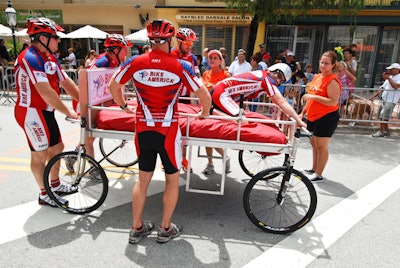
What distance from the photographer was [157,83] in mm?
3092

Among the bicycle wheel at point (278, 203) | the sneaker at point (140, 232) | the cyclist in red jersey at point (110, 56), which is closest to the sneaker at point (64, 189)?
the cyclist in red jersey at point (110, 56)

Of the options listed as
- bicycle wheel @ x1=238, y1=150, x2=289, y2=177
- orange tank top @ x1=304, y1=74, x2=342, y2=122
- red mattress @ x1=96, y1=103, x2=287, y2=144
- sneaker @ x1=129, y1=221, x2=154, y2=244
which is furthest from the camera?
bicycle wheel @ x1=238, y1=150, x2=289, y2=177

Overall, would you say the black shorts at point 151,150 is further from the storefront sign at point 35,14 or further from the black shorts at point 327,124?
the storefront sign at point 35,14

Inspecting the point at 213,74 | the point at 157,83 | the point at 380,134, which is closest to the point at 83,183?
the point at 157,83

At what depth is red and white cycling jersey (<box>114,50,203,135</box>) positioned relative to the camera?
3066 mm

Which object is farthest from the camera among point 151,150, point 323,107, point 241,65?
point 241,65

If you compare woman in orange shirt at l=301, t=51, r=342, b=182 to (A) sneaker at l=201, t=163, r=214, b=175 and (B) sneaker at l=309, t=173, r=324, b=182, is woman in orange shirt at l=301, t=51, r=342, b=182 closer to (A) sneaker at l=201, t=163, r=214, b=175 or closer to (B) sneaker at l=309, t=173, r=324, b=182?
(B) sneaker at l=309, t=173, r=324, b=182

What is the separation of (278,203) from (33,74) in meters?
3.18

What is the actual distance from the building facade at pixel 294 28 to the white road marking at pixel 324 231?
12.9 metres

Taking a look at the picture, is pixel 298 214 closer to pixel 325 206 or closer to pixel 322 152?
pixel 325 206

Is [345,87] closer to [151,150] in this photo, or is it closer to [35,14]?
[151,150]

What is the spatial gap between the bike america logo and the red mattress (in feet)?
2.77

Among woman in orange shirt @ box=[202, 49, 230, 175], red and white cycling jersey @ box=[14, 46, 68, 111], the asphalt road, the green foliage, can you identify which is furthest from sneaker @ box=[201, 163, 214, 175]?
the green foliage

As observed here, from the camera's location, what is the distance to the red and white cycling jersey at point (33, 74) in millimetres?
3617
